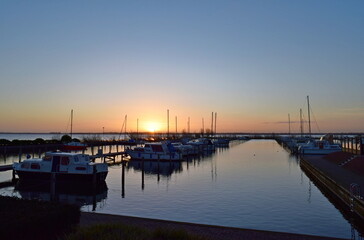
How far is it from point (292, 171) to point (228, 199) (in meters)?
20.8

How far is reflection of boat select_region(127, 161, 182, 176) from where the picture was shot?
42.3 meters

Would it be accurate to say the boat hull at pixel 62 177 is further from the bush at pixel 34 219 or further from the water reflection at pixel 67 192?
the bush at pixel 34 219

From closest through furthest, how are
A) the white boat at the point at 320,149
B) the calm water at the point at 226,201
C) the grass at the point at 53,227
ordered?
the grass at the point at 53,227 < the calm water at the point at 226,201 < the white boat at the point at 320,149

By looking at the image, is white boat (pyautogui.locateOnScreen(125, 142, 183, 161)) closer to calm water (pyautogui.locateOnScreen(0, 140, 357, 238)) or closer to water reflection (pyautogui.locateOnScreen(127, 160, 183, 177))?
water reflection (pyautogui.locateOnScreen(127, 160, 183, 177))

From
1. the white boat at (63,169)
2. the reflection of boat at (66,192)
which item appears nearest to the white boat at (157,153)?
the reflection of boat at (66,192)

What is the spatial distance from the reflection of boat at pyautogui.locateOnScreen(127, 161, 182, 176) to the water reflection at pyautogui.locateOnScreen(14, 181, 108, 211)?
37.6 feet

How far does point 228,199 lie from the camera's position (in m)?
25.3

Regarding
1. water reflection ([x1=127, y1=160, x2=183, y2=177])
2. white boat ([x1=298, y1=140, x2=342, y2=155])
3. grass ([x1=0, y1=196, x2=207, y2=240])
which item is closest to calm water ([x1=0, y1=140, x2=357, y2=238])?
water reflection ([x1=127, y1=160, x2=183, y2=177])

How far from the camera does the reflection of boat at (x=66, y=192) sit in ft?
84.3

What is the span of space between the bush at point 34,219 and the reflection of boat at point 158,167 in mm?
29183

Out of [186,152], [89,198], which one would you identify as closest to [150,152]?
[186,152]

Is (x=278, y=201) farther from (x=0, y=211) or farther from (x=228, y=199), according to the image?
(x=0, y=211)

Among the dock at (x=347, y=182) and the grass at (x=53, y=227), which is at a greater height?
the grass at (x=53, y=227)

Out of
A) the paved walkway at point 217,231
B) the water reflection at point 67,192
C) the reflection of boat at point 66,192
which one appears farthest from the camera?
the reflection of boat at point 66,192
